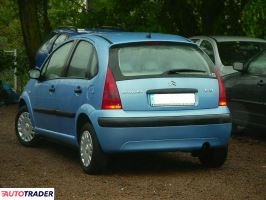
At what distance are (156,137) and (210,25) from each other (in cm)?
1316

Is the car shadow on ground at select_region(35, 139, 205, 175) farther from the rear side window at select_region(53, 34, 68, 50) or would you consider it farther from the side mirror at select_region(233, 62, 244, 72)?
the rear side window at select_region(53, 34, 68, 50)

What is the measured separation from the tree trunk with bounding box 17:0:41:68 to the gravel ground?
888cm

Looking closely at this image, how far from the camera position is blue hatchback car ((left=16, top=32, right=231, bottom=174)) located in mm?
7820

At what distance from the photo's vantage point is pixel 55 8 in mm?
25906

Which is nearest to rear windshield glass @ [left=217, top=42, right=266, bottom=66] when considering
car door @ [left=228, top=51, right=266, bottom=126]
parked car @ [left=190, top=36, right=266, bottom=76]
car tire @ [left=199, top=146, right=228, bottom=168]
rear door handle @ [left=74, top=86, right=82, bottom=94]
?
parked car @ [left=190, top=36, right=266, bottom=76]

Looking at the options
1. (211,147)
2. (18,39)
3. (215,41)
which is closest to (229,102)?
(215,41)

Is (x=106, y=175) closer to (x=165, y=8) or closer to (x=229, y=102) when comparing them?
(x=229, y=102)

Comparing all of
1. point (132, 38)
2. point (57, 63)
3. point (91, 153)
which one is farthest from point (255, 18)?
point (91, 153)

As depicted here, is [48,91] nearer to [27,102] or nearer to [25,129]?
[27,102]

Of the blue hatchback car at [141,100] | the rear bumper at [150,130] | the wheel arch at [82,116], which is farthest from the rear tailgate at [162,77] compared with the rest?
the wheel arch at [82,116]

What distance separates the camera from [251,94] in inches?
440

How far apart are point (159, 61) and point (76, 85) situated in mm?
1019

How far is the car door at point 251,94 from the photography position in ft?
35.8

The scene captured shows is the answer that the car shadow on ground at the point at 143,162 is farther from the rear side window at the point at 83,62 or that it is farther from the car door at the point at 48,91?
the rear side window at the point at 83,62
